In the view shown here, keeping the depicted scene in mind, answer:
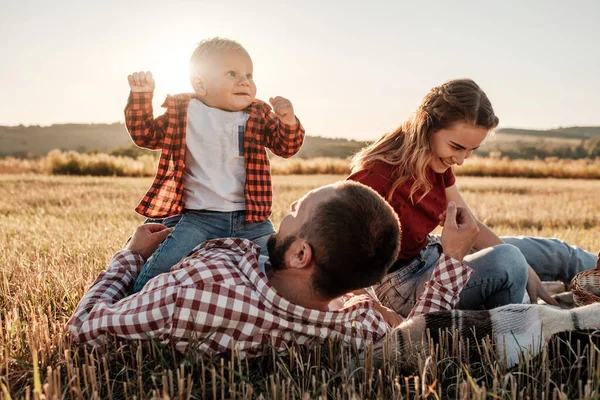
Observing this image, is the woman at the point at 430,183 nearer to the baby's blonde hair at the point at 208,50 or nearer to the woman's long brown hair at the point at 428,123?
the woman's long brown hair at the point at 428,123

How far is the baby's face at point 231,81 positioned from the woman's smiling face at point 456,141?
1.30 meters

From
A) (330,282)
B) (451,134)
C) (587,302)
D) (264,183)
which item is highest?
(451,134)

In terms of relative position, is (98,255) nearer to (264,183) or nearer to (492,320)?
(264,183)

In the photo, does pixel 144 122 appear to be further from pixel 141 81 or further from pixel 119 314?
pixel 119 314

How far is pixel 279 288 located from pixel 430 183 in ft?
6.18

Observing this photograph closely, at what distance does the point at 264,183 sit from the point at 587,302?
2.24 meters

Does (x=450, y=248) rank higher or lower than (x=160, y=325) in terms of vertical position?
higher

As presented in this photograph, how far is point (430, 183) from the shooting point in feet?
14.0

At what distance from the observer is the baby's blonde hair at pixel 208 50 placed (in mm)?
3727

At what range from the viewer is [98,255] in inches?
196

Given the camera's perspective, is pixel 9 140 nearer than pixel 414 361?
No

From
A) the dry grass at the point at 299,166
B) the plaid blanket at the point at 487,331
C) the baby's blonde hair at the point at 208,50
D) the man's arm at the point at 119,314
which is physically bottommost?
the dry grass at the point at 299,166

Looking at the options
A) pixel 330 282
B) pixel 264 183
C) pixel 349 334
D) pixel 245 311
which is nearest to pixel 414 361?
pixel 349 334

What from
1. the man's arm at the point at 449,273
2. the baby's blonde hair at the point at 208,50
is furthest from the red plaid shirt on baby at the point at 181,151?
the man's arm at the point at 449,273
